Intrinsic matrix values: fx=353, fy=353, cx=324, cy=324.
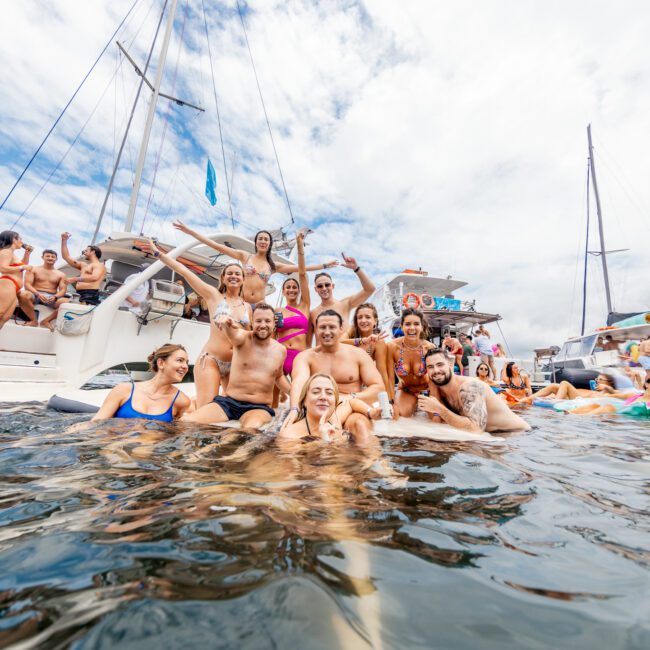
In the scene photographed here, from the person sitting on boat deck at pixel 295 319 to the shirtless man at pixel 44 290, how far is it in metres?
4.66

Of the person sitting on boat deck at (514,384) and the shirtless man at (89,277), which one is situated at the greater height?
the shirtless man at (89,277)

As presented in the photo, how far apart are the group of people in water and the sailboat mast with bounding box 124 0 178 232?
5559 mm

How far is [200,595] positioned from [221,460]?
148 centimetres

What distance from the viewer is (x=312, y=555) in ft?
3.49

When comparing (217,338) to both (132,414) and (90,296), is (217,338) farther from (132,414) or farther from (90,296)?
(90,296)

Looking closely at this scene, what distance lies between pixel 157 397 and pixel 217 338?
3.15ft

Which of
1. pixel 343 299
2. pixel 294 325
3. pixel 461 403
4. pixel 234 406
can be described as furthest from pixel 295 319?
pixel 461 403

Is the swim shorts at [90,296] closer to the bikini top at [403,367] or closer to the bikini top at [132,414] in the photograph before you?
the bikini top at [132,414]

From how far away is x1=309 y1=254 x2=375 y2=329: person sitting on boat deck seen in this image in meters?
Result: 4.51

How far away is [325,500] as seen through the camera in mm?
1587

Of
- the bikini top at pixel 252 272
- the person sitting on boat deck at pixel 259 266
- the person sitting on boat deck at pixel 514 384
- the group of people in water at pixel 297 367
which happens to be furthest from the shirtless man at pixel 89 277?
the person sitting on boat deck at pixel 514 384

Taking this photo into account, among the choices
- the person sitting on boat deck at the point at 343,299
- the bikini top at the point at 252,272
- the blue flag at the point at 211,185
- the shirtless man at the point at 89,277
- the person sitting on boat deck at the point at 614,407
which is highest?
the blue flag at the point at 211,185

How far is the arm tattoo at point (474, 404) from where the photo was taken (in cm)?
406

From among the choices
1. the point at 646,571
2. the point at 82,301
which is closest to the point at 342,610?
the point at 646,571
